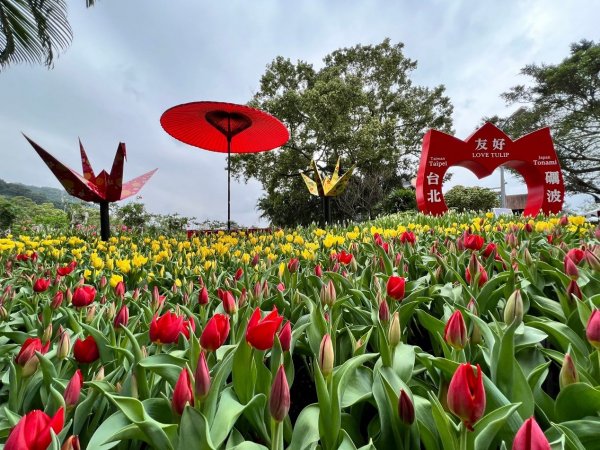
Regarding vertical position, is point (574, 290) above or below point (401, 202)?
below

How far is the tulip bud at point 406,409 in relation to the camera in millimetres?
619

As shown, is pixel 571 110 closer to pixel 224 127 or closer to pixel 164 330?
pixel 224 127

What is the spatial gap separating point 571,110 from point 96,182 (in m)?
23.3

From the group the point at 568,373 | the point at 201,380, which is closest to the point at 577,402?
the point at 568,373

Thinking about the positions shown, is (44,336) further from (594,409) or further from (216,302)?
(594,409)

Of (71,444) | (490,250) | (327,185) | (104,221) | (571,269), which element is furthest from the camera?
(327,185)

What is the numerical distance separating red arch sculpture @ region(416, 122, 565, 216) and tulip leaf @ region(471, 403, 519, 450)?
8448 millimetres

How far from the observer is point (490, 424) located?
0.53 meters

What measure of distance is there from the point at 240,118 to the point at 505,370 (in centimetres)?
729

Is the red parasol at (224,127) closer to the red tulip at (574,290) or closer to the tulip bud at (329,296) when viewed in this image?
the tulip bud at (329,296)

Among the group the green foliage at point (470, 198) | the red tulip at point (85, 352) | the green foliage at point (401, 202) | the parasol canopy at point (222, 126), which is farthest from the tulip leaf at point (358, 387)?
the green foliage at point (470, 198)

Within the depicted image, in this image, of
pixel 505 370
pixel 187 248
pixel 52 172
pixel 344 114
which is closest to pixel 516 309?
pixel 505 370

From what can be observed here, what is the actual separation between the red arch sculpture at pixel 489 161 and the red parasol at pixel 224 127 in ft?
10.9

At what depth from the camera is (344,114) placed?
1838 centimetres
